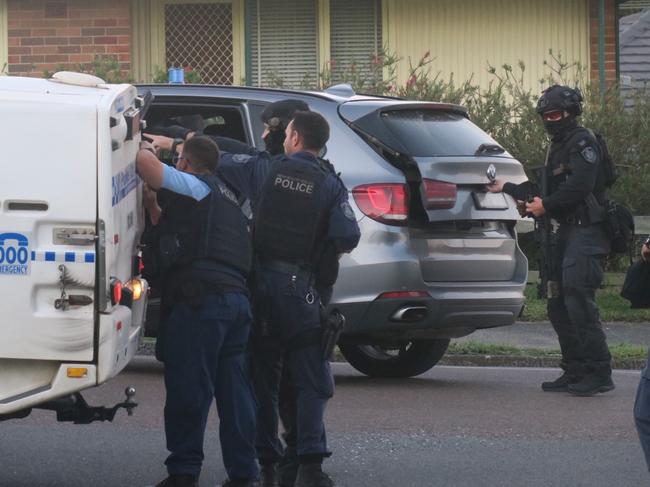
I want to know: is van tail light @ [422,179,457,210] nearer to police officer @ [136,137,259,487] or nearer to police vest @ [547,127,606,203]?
police vest @ [547,127,606,203]

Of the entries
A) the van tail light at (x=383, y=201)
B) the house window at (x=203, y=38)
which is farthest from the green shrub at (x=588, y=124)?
the van tail light at (x=383, y=201)

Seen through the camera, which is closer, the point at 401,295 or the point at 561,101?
the point at 401,295

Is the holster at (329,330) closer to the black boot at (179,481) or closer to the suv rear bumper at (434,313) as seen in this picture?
A: the black boot at (179,481)

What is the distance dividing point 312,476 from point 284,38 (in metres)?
12.2

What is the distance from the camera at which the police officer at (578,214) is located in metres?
9.09

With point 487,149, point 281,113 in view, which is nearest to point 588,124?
point 487,149

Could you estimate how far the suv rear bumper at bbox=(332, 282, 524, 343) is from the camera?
8766 millimetres

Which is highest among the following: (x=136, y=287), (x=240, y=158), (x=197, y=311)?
(x=240, y=158)

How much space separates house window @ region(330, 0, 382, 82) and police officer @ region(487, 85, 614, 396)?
8.72 m

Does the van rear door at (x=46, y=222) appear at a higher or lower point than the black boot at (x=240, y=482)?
higher

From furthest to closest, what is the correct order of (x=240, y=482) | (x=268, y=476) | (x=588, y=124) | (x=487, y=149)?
(x=588, y=124), (x=487, y=149), (x=268, y=476), (x=240, y=482)

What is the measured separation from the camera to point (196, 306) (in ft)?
20.1

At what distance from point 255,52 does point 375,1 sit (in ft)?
5.36

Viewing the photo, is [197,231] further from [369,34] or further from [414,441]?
[369,34]
